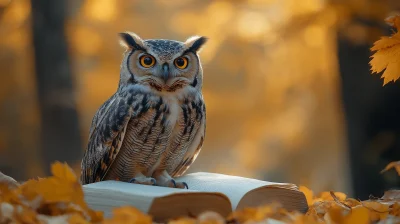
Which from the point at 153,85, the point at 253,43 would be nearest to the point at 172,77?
the point at 153,85

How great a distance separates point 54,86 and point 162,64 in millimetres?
2269

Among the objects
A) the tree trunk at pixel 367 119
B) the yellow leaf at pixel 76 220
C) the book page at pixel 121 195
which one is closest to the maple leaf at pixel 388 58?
the book page at pixel 121 195

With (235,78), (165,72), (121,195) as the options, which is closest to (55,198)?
(121,195)

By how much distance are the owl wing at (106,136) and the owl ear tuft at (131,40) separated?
0.60 ft

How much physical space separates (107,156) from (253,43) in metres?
2.92

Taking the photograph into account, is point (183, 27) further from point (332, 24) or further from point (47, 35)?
point (332, 24)

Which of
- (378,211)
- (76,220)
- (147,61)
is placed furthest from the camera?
(147,61)

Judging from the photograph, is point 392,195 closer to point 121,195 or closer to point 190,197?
point 190,197

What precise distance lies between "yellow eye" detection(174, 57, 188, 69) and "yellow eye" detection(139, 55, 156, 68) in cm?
8

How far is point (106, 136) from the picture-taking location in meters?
1.90

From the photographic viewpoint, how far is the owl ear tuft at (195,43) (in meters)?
2.03

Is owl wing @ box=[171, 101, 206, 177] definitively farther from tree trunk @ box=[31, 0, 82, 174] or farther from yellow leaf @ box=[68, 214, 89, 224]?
tree trunk @ box=[31, 0, 82, 174]

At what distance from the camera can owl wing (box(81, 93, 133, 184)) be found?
1867 mm

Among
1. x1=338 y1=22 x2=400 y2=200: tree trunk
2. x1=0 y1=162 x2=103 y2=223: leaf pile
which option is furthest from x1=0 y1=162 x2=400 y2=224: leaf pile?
x1=338 y1=22 x2=400 y2=200: tree trunk
